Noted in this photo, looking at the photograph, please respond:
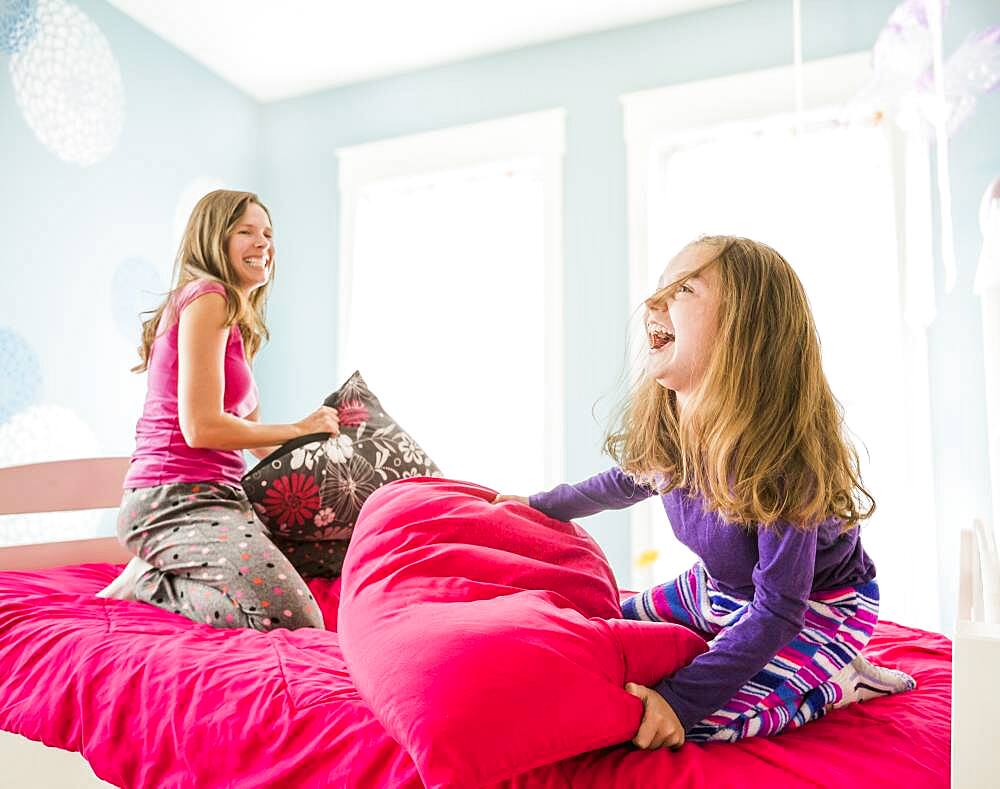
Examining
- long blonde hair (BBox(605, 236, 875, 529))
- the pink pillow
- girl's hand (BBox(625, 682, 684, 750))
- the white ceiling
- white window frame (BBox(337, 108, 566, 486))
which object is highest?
the white ceiling

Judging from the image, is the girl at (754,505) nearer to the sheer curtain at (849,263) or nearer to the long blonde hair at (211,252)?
the long blonde hair at (211,252)

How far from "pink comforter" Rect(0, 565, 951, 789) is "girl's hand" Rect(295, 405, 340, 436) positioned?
557 mm

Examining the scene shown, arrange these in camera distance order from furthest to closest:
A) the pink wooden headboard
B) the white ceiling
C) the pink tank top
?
the white ceiling < the pink wooden headboard < the pink tank top

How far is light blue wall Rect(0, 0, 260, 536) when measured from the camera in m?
2.63

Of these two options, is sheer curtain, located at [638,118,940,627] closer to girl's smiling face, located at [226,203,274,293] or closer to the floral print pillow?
the floral print pillow

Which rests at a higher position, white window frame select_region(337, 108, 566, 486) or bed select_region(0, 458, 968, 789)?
white window frame select_region(337, 108, 566, 486)

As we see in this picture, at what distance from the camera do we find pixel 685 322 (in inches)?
41.4

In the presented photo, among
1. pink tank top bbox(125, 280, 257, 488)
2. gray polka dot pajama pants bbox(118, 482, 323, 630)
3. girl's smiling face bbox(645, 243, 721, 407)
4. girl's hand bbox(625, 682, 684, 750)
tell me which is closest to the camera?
girl's hand bbox(625, 682, 684, 750)

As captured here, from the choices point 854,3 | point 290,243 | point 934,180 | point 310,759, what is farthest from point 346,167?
point 310,759

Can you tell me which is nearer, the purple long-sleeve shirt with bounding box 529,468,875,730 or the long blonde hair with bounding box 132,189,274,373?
the purple long-sleeve shirt with bounding box 529,468,875,730

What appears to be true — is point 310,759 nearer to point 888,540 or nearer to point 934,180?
point 888,540

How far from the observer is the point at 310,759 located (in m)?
0.93

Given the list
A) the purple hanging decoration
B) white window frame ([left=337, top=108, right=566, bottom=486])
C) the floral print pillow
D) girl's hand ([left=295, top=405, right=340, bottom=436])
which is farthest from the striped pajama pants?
the purple hanging decoration

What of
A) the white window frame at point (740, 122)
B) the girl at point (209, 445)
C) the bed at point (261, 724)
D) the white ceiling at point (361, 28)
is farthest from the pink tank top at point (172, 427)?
the white ceiling at point (361, 28)
